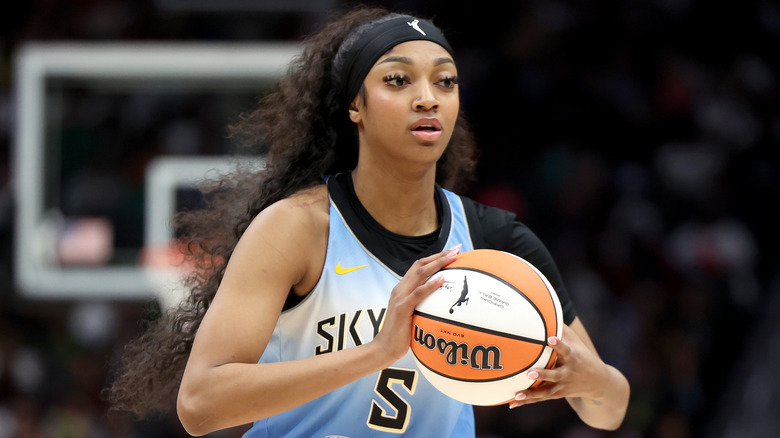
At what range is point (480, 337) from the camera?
8.12 feet

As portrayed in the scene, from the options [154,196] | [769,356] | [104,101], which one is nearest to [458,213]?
[154,196]

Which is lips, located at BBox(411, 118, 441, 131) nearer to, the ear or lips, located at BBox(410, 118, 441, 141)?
lips, located at BBox(410, 118, 441, 141)

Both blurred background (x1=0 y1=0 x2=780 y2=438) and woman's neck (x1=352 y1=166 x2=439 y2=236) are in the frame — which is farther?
blurred background (x1=0 y1=0 x2=780 y2=438)

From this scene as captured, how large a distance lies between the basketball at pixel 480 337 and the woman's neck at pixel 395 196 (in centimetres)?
46

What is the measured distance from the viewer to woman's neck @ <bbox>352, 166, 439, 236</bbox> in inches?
115

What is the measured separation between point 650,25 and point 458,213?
755 centimetres

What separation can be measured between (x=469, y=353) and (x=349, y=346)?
0.42 m

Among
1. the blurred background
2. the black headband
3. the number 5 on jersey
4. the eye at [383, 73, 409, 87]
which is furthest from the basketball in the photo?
the blurred background

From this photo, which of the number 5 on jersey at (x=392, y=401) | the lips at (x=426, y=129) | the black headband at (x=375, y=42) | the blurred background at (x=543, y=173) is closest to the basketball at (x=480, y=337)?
the number 5 on jersey at (x=392, y=401)

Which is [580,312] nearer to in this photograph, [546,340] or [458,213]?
[458,213]

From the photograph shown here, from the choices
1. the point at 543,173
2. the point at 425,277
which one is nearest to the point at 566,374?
the point at 425,277

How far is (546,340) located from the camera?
8.16 feet

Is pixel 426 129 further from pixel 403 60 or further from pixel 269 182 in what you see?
pixel 269 182

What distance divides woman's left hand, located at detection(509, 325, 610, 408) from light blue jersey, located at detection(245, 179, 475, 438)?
1.26ft
